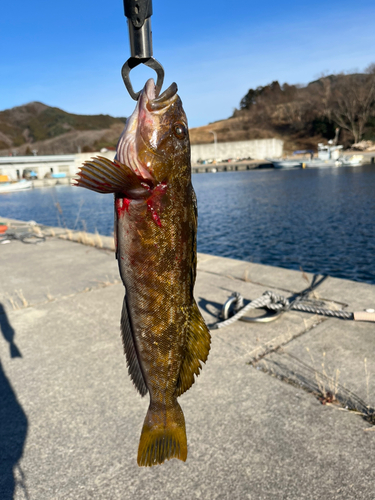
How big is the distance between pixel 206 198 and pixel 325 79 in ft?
259

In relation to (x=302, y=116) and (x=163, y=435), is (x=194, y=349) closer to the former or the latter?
(x=163, y=435)

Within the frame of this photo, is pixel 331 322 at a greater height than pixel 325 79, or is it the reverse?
pixel 325 79

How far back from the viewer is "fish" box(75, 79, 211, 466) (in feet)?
5.55

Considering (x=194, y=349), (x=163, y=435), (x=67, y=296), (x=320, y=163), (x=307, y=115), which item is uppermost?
(x=307, y=115)

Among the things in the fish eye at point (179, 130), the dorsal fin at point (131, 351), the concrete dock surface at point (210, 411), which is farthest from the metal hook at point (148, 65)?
the concrete dock surface at point (210, 411)

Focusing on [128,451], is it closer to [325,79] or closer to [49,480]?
[49,480]

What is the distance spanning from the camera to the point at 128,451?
3.54 metres

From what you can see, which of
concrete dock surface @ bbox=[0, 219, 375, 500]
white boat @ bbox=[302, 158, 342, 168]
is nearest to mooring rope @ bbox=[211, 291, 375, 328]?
concrete dock surface @ bbox=[0, 219, 375, 500]

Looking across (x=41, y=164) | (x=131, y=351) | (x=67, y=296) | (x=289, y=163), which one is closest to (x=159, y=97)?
(x=131, y=351)

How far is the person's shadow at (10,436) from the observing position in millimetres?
3225

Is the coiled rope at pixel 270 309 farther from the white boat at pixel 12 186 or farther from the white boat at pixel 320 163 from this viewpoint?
the white boat at pixel 320 163

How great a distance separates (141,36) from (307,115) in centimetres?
10018

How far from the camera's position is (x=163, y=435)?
2059mm

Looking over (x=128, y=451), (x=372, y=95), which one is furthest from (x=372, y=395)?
(x=372, y=95)
